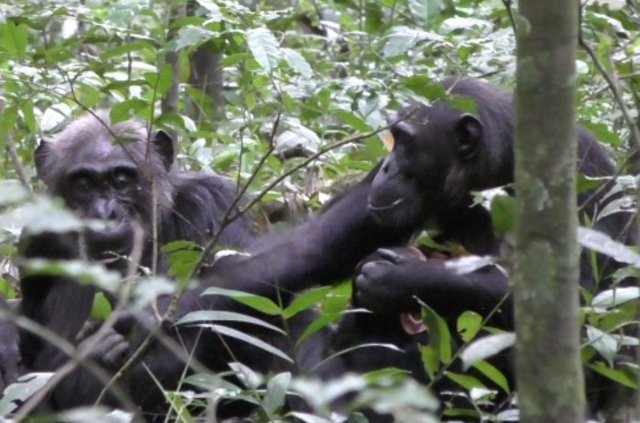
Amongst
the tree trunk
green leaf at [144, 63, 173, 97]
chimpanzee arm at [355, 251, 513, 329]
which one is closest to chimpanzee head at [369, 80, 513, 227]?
chimpanzee arm at [355, 251, 513, 329]

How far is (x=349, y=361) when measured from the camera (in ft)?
16.9

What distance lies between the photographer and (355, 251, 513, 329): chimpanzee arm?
4.80m

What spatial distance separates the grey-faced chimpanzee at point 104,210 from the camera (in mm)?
5422

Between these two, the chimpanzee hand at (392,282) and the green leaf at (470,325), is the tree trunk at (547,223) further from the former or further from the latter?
the chimpanzee hand at (392,282)

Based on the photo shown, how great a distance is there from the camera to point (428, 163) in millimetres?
5234

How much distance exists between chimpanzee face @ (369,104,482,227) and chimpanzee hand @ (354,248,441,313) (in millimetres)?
194

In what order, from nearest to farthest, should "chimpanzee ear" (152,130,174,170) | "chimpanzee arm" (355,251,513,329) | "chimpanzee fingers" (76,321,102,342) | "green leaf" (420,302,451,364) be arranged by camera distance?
"green leaf" (420,302,451,364) → "chimpanzee fingers" (76,321,102,342) → "chimpanzee arm" (355,251,513,329) → "chimpanzee ear" (152,130,174,170)

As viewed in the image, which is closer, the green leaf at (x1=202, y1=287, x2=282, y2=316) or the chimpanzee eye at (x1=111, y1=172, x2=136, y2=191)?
the green leaf at (x1=202, y1=287, x2=282, y2=316)

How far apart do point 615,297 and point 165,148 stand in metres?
2.82

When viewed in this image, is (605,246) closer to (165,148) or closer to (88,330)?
(88,330)

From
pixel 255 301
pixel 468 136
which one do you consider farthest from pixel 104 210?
pixel 255 301

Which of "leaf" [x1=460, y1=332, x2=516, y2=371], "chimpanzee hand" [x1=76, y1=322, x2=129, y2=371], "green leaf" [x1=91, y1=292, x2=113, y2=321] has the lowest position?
"chimpanzee hand" [x1=76, y1=322, x2=129, y2=371]

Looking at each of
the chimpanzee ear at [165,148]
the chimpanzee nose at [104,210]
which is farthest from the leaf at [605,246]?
the chimpanzee ear at [165,148]

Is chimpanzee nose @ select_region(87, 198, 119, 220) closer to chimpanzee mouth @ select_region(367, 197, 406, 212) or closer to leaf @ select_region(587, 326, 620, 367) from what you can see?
chimpanzee mouth @ select_region(367, 197, 406, 212)
